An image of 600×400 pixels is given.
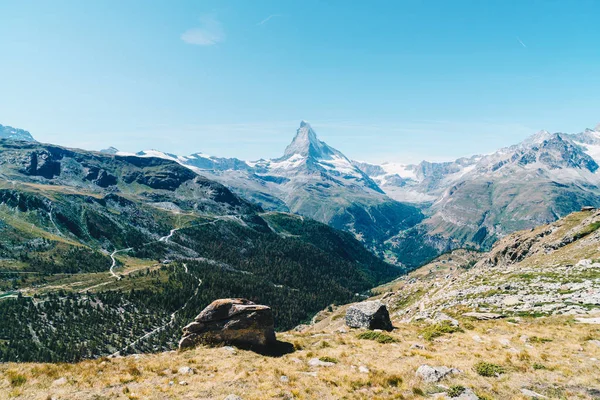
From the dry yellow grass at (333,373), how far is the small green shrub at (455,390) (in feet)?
1.66

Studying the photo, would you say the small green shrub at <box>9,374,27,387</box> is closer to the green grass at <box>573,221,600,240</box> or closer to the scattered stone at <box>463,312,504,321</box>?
the scattered stone at <box>463,312,504,321</box>

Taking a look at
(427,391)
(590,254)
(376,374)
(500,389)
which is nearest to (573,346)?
(500,389)

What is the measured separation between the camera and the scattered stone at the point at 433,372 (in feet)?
63.4

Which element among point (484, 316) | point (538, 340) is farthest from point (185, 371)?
point (484, 316)

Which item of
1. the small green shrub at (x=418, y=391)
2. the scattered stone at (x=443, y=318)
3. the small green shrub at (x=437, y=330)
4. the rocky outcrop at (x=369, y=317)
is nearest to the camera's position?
the small green shrub at (x=418, y=391)

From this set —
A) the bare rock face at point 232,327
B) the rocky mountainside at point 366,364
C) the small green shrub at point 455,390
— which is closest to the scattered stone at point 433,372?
the rocky mountainside at point 366,364

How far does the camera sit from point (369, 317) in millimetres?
35031

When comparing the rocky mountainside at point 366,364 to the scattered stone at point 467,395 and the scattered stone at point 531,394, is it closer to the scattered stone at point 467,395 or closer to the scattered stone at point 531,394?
the scattered stone at point 467,395

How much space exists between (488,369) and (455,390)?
4243mm

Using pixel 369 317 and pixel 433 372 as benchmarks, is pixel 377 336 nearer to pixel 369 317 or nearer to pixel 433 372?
pixel 369 317

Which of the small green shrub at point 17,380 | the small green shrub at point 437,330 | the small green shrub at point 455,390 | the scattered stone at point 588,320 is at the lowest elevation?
the small green shrub at point 17,380

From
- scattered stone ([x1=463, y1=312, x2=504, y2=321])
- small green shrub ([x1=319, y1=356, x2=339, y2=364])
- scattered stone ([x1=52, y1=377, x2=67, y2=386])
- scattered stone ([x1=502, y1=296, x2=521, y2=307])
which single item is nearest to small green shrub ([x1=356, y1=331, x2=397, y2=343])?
small green shrub ([x1=319, y1=356, x2=339, y2=364])

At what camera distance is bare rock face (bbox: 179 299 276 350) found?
27.1 m

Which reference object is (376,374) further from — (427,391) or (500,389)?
(500,389)
